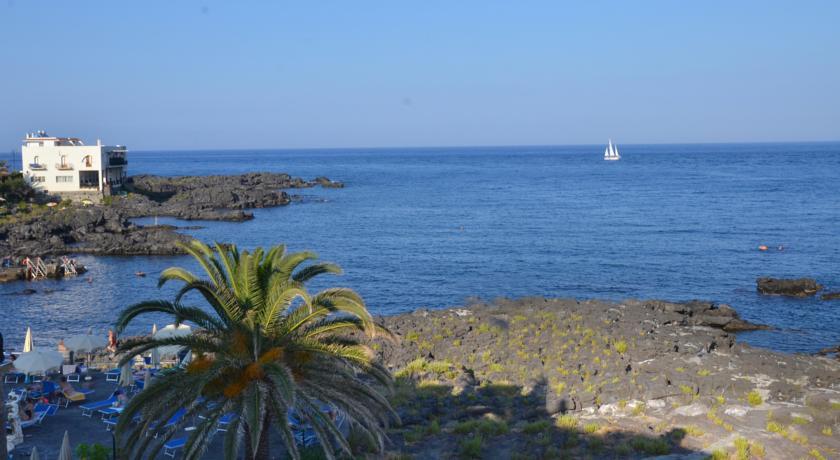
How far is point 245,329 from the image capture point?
1493 centimetres

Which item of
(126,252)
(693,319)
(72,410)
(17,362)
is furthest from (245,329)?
(126,252)

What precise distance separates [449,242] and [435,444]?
51438 millimetres

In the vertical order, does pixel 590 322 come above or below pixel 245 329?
below

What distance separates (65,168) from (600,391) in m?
88.6

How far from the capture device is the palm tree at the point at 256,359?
14242 mm

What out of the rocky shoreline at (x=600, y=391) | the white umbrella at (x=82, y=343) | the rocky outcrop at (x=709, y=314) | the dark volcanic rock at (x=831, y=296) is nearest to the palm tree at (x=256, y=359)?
the rocky shoreline at (x=600, y=391)

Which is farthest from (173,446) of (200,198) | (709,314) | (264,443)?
(200,198)

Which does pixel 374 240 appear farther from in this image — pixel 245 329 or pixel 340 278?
pixel 245 329

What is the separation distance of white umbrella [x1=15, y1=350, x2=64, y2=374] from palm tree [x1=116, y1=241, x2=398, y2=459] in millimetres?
11466

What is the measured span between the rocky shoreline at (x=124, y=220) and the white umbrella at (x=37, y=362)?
2060cm

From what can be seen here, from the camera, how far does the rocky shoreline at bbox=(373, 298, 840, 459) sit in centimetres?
1905

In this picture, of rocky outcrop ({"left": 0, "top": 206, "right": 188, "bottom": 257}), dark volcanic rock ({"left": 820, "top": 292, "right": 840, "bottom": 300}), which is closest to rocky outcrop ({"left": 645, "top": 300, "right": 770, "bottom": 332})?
dark volcanic rock ({"left": 820, "top": 292, "right": 840, "bottom": 300})

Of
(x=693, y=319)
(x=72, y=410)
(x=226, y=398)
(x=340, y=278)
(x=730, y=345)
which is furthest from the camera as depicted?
(x=340, y=278)

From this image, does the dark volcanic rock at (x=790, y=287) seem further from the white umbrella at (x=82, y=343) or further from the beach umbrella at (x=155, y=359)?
the white umbrella at (x=82, y=343)
